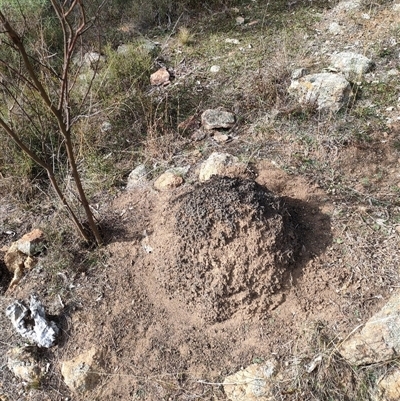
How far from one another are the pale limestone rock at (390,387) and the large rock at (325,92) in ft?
5.94

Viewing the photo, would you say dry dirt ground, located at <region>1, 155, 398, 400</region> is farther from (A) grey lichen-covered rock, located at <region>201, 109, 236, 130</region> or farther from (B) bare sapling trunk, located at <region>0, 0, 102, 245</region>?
(A) grey lichen-covered rock, located at <region>201, 109, 236, 130</region>

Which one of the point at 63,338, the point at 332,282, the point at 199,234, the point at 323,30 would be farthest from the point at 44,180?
the point at 323,30

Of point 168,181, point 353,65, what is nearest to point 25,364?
point 168,181

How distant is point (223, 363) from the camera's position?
1.85 meters

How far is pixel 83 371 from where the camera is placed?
1908mm

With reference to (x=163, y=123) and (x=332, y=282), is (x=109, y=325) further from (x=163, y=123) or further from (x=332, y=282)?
(x=163, y=123)

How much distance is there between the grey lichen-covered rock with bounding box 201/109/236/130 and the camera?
294 cm

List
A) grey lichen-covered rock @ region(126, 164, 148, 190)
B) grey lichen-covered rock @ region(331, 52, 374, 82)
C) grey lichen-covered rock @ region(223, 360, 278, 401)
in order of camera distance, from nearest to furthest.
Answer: grey lichen-covered rock @ region(223, 360, 278, 401) < grey lichen-covered rock @ region(126, 164, 148, 190) < grey lichen-covered rock @ region(331, 52, 374, 82)

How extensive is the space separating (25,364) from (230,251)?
1158 mm

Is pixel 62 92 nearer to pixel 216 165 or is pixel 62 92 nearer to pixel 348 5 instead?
pixel 216 165

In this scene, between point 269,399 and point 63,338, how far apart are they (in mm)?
1062

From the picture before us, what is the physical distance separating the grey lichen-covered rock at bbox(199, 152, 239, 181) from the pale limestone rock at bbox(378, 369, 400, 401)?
4.39 ft

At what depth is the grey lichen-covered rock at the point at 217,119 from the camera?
9.65 feet

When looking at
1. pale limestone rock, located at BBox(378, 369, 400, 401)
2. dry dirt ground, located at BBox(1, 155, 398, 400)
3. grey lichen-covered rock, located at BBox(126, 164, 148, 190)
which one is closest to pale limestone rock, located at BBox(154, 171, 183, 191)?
grey lichen-covered rock, located at BBox(126, 164, 148, 190)
